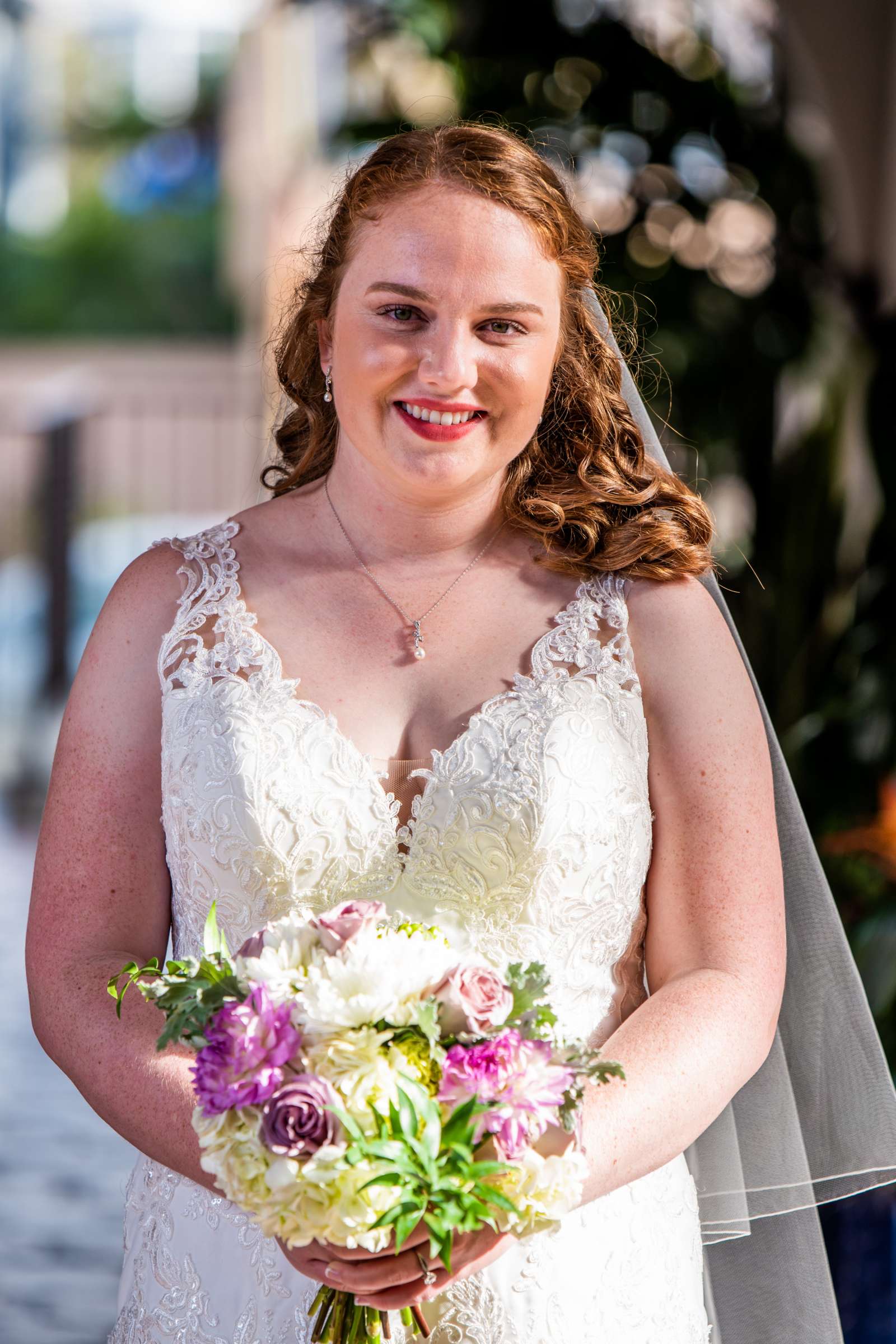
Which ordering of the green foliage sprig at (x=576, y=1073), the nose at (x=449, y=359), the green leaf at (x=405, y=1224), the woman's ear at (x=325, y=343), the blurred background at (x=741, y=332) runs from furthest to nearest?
the blurred background at (x=741, y=332)
the woman's ear at (x=325, y=343)
the nose at (x=449, y=359)
the green foliage sprig at (x=576, y=1073)
the green leaf at (x=405, y=1224)

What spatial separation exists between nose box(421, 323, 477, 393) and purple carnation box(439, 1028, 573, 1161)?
2.56 feet

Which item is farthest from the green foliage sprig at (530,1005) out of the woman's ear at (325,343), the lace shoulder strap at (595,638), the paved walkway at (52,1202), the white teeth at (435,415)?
the paved walkway at (52,1202)

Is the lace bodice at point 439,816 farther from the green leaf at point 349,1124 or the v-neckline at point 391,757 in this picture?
the green leaf at point 349,1124

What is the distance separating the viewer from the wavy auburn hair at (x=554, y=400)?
1921 millimetres

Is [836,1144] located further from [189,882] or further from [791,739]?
[791,739]

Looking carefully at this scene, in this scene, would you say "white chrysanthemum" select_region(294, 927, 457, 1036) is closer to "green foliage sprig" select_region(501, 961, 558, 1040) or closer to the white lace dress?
"green foliage sprig" select_region(501, 961, 558, 1040)

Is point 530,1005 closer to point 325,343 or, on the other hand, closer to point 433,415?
point 433,415

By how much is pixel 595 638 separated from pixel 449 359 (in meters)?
0.42

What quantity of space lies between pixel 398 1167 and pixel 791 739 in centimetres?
234

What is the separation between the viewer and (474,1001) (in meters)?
1.38

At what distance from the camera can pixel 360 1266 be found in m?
1.48

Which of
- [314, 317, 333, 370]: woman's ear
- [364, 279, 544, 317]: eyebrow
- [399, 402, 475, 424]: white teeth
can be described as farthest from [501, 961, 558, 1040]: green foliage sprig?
[314, 317, 333, 370]: woman's ear

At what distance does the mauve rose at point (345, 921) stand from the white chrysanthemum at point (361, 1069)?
10cm

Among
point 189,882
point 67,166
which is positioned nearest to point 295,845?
point 189,882
